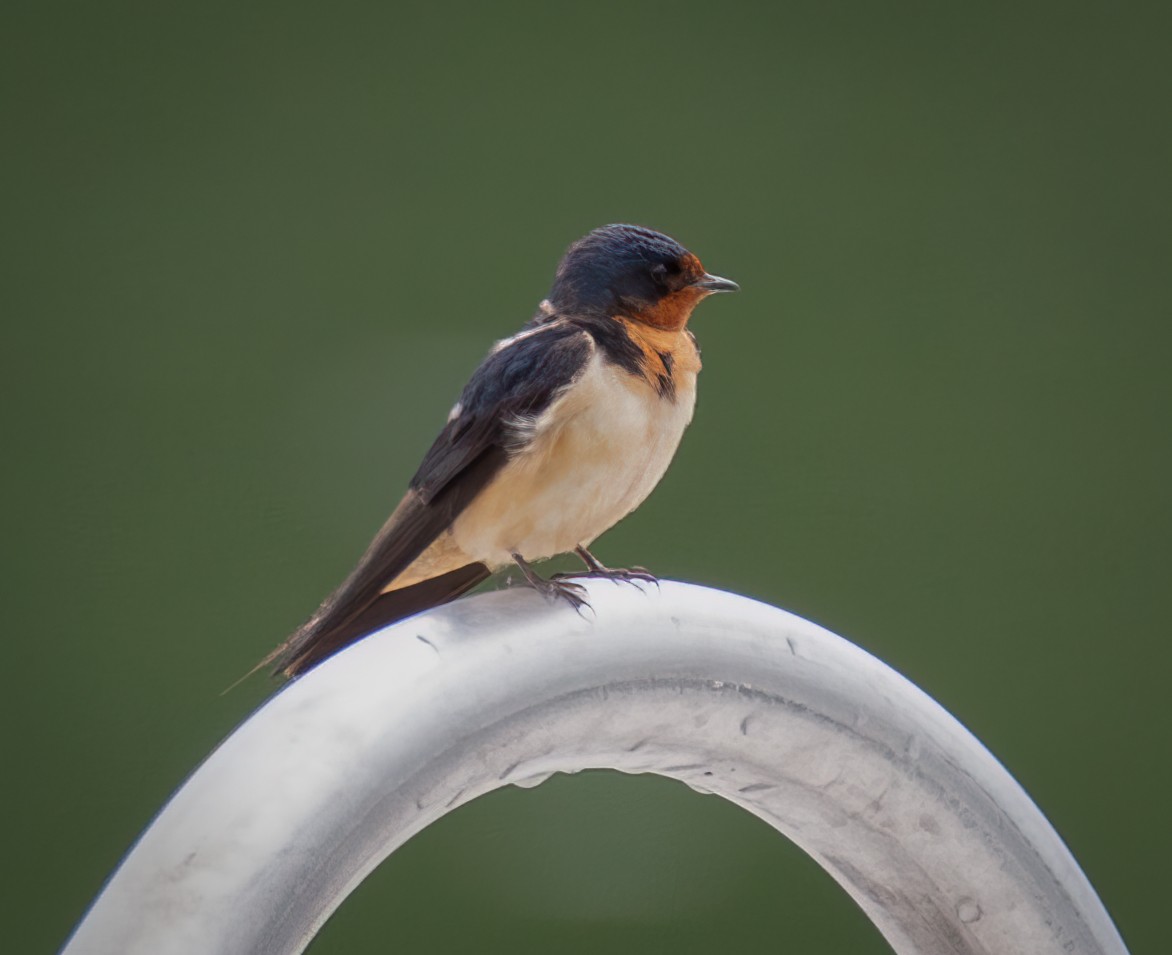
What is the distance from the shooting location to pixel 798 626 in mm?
587

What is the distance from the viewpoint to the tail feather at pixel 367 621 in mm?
996

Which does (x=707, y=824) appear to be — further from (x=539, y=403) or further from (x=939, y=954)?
(x=939, y=954)

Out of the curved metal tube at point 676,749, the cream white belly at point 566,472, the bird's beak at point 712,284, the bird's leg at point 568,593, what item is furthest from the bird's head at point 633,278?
the curved metal tube at point 676,749

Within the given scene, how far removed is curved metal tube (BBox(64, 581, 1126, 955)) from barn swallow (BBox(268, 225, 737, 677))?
1.28 feet

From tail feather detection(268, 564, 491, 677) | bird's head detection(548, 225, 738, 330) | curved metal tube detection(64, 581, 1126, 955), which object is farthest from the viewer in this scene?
bird's head detection(548, 225, 738, 330)

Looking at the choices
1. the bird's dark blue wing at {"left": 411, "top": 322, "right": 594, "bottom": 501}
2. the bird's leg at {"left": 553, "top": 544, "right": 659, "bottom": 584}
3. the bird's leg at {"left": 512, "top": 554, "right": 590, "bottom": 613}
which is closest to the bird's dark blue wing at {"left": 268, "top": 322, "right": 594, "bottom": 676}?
the bird's dark blue wing at {"left": 411, "top": 322, "right": 594, "bottom": 501}

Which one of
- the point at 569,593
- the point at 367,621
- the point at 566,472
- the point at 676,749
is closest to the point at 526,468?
the point at 566,472

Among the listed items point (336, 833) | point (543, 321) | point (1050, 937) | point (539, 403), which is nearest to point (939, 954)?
point (1050, 937)

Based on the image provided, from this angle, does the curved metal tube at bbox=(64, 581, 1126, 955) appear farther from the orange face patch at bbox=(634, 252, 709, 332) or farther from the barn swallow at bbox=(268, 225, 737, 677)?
the orange face patch at bbox=(634, 252, 709, 332)

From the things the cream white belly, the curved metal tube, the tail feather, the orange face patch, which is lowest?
the curved metal tube

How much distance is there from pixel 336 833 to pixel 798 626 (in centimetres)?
22

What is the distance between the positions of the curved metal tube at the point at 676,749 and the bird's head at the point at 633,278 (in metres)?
0.56

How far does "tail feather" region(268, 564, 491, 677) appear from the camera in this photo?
1.00 meters

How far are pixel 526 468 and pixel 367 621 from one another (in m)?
0.16
